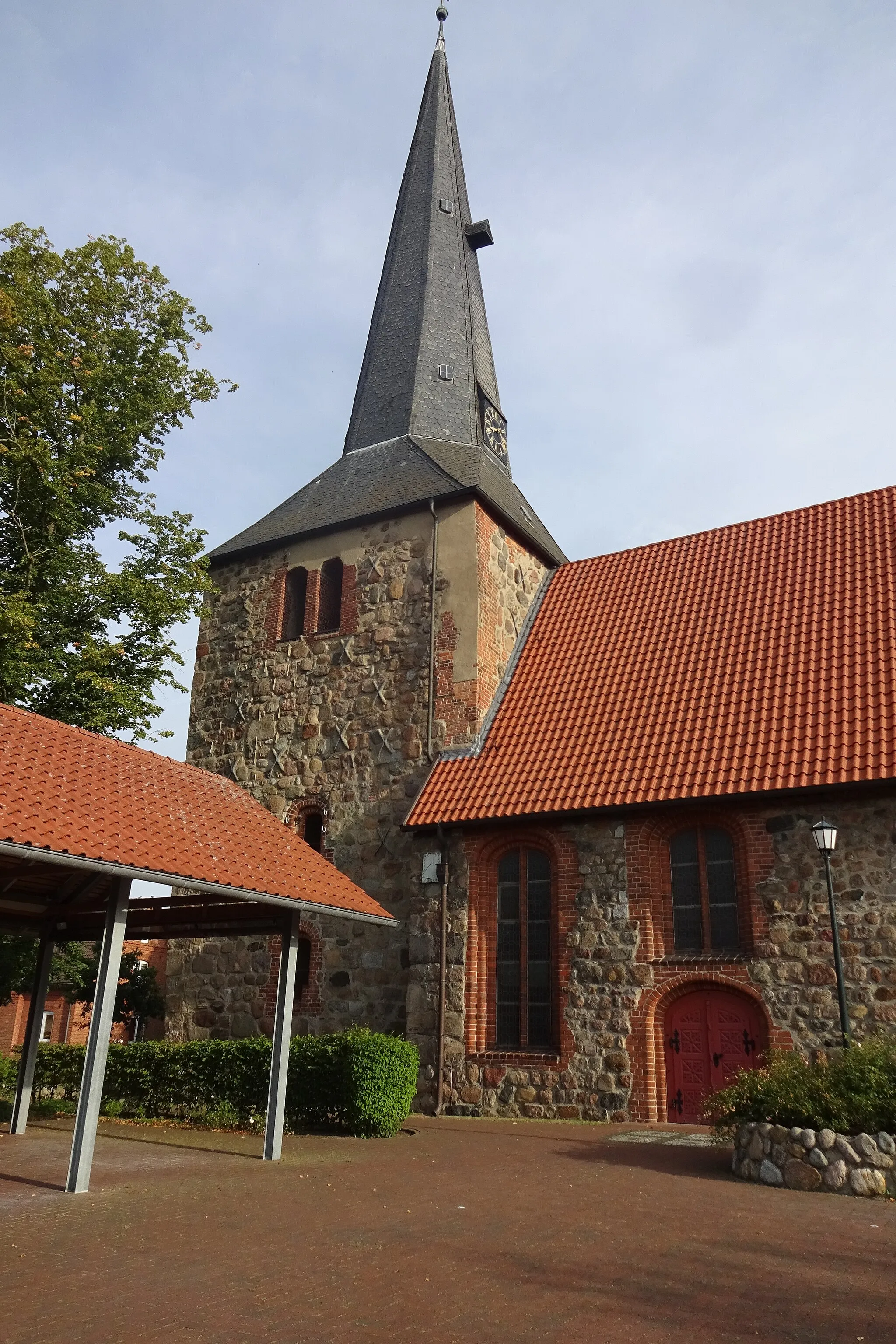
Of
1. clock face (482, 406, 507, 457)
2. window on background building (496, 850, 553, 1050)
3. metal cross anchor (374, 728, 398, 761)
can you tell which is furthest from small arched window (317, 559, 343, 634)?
window on background building (496, 850, 553, 1050)

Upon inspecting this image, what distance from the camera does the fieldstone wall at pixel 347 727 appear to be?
49.7 feet

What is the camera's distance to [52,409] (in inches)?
584

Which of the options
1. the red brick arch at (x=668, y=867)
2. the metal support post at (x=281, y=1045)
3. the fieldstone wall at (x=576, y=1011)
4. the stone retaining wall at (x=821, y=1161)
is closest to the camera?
the stone retaining wall at (x=821, y=1161)

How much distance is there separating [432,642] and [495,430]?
728 centimetres

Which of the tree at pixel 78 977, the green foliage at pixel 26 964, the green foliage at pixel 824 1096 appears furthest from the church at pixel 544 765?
the green foliage at pixel 824 1096

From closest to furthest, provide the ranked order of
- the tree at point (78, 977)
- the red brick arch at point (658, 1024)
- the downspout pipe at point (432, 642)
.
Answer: the red brick arch at point (658, 1024), the tree at point (78, 977), the downspout pipe at point (432, 642)

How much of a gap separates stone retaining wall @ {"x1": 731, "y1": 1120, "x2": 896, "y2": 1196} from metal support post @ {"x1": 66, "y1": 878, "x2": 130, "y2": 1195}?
5.52 m

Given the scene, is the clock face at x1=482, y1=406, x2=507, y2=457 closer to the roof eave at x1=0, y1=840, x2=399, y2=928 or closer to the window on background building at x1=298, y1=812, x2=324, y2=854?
the window on background building at x1=298, y1=812, x2=324, y2=854

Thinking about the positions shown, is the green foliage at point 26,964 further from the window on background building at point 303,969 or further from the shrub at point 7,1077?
the window on background building at point 303,969

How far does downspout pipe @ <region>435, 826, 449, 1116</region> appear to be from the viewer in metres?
13.2

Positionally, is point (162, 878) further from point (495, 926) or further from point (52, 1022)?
point (52, 1022)

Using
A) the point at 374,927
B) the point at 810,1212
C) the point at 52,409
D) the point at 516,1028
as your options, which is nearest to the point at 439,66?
the point at 52,409

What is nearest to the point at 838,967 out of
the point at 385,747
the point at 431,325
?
the point at 385,747

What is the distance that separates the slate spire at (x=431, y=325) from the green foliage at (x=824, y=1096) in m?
14.1
